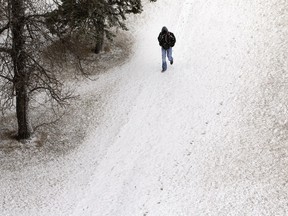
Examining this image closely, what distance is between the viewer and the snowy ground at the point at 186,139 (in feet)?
41.6

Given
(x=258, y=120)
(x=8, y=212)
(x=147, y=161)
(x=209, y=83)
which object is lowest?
(x=8, y=212)

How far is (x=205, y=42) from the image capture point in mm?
20359

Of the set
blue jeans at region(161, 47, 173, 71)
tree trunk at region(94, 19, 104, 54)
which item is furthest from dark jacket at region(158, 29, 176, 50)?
tree trunk at region(94, 19, 104, 54)

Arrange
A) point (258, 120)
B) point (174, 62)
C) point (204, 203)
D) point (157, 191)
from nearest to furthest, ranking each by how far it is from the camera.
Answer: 1. point (204, 203)
2. point (157, 191)
3. point (258, 120)
4. point (174, 62)

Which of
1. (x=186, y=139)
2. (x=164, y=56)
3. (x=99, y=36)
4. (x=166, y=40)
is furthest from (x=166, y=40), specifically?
(x=186, y=139)

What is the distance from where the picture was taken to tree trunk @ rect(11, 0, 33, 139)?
13.5 m

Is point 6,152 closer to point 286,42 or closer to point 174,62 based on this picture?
point 174,62

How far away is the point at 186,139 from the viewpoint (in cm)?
1500

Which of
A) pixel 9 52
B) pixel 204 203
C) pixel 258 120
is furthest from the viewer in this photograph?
pixel 258 120

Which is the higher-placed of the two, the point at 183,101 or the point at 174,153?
the point at 183,101

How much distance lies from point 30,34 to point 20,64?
112 centimetres

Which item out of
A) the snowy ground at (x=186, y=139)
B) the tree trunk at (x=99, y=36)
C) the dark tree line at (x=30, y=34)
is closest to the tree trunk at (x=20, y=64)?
the dark tree line at (x=30, y=34)

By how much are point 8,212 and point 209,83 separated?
9.26m

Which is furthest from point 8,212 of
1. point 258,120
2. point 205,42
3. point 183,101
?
point 205,42
